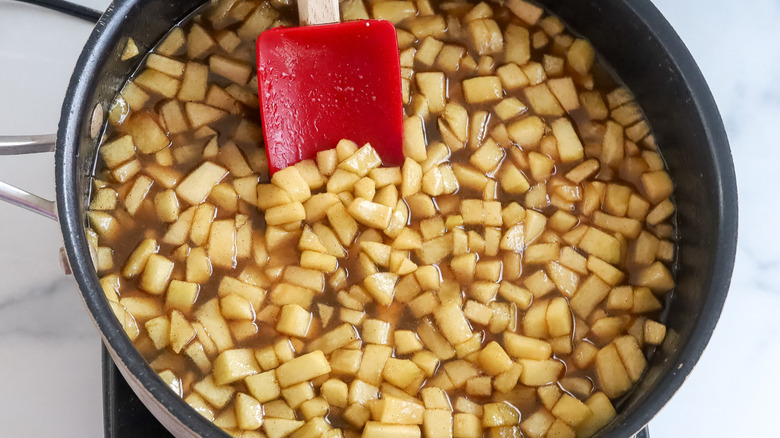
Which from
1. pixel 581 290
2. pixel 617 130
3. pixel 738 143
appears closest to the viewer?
pixel 581 290

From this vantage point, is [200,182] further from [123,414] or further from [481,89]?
[481,89]

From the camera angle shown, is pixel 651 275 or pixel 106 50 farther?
pixel 651 275

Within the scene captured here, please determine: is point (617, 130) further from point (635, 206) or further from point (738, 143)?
point (738, 143)

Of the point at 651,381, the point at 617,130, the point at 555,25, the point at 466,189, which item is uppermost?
the point at 555,25

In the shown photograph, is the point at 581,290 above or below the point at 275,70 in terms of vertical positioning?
below

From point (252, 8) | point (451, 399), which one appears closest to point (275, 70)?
point (252, 8)

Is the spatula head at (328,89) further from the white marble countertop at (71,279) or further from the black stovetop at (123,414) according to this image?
the white marble countertop at (71,279)

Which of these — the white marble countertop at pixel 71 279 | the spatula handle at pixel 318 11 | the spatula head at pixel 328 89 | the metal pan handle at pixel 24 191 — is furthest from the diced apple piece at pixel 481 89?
the metal pan handle at pixel 24 191
